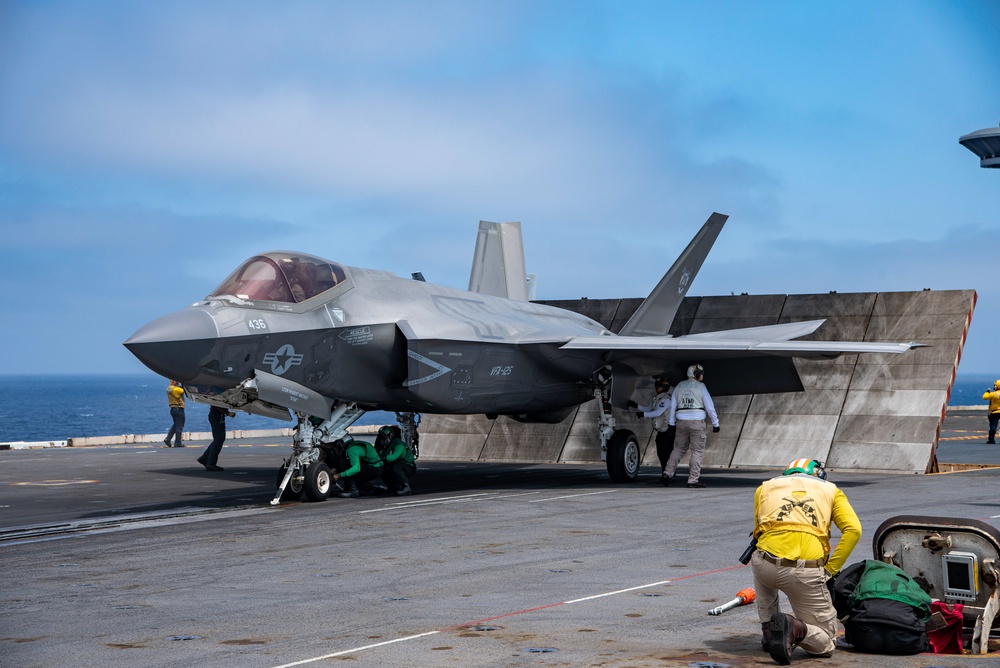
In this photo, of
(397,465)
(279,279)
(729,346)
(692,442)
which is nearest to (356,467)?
(397,465)

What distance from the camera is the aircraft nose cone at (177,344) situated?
43.2 ft

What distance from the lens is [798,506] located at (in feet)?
21.5

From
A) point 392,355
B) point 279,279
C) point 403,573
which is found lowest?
point 403,573

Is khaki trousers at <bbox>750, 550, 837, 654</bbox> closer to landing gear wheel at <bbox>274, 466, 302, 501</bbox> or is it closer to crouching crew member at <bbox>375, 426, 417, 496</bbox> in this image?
landing gear wheel at <bbox>274, 466, 302, 501</bbox>

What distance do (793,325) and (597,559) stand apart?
37.7ft

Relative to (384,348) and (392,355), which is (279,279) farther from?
(392,355)

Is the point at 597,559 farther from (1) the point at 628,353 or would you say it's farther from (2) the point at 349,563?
(1) the point at 628,353

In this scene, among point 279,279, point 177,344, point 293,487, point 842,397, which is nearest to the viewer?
point 177,344

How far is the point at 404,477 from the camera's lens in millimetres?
16469

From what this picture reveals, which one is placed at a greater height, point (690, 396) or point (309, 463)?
point (690, 396)

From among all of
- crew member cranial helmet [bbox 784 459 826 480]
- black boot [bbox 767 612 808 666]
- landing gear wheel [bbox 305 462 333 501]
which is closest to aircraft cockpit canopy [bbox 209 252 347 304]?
landing gear wheel [bbox 305 462 333 501]

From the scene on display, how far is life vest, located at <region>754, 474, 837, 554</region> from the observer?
6.50 m

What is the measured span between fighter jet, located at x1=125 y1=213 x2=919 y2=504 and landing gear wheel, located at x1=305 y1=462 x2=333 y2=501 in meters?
0.02

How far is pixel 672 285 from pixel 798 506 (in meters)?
15.5
